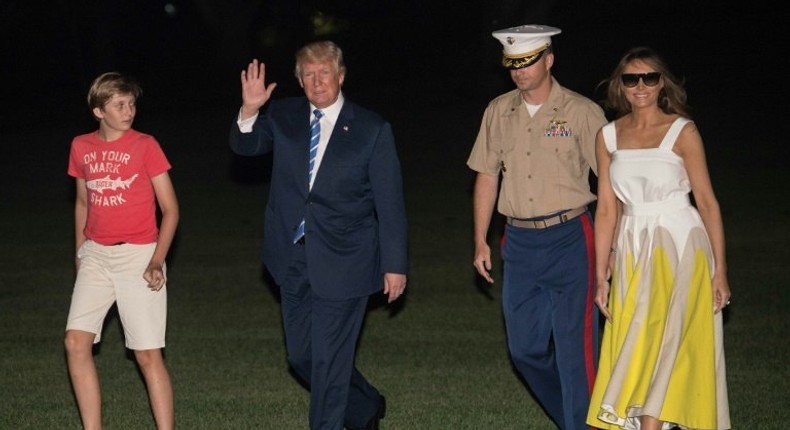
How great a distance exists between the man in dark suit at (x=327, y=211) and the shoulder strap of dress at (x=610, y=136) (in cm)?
105

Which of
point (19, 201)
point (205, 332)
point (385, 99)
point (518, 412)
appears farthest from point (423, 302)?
point (385, 99)

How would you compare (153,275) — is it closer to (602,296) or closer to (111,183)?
(111,183)

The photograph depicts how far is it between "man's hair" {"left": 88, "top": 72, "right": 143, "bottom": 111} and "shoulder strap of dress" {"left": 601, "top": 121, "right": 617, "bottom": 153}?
7.58ft

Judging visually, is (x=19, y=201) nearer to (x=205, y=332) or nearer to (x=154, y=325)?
(x=205, y=332)

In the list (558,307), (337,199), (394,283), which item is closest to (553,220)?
(558,307)

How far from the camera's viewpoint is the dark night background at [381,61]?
25258 mm

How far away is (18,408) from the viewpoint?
7.82 metres

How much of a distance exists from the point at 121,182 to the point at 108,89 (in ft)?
1.50

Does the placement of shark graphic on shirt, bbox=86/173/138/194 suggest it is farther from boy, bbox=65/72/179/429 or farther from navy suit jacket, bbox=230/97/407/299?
navy suit jacket, bbox=230/97/407/299

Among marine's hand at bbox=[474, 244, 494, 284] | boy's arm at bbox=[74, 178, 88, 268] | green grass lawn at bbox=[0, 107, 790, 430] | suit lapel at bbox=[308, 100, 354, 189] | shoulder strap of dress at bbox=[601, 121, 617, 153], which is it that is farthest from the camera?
green grass lawn at bbox=[0, 107, 790, 430]

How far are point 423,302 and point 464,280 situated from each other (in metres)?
1.02

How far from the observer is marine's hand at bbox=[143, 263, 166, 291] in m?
6.30

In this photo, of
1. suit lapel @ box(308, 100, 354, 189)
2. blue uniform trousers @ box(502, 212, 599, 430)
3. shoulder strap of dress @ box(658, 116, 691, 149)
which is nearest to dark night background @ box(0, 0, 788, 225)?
blue uniform trousers @ box(502, 212, 599, 430)

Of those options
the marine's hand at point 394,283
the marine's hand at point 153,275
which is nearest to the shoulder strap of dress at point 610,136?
the marine's hand at point 394,283
